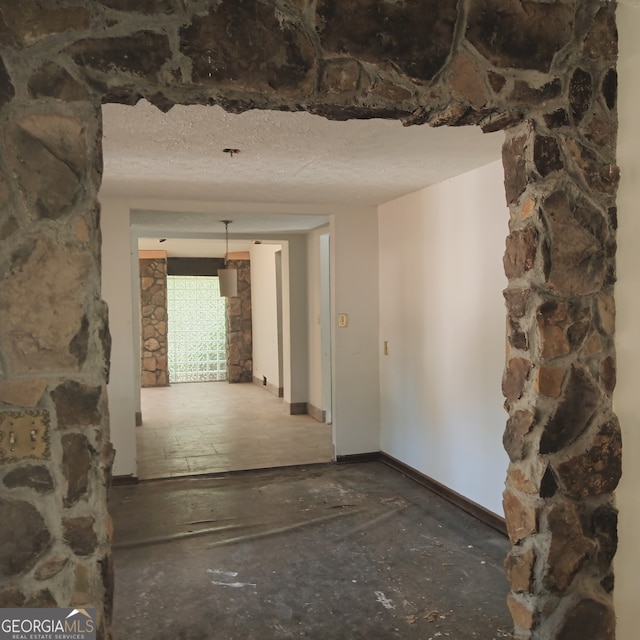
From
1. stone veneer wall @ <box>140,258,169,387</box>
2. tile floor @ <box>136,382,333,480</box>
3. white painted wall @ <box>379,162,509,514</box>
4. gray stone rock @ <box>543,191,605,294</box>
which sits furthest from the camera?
stone veneer wall @ <box>140,258,169,387</box>

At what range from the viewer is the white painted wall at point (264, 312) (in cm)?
853

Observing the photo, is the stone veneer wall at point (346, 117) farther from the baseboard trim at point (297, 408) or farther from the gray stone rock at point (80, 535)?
the baseboard trim at point (297, 408)

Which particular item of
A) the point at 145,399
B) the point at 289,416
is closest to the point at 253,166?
the point at 289,416

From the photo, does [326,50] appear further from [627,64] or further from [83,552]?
[83,552]

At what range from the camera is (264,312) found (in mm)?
9266

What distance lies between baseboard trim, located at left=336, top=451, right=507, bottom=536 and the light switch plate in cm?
265

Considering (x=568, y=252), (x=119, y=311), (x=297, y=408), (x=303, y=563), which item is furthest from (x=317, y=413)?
(x=568, y=252)

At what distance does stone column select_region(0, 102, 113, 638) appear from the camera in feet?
5.31

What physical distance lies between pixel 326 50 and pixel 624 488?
1746 millimetres

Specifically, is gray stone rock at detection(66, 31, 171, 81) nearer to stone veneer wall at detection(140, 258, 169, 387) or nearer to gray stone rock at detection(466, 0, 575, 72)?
gray stone rock at detection(466, 0, 575, 72)

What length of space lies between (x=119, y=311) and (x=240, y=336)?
5.82 metres

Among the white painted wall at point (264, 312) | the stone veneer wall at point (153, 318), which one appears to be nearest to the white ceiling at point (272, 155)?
the white painted wall at point (264, 312)

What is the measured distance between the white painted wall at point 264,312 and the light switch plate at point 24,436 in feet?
21.9

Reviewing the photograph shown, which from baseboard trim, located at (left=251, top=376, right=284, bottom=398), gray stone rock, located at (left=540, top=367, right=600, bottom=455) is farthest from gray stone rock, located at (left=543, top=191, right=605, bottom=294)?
baseboard trim, located at (left=251, top=376, right=284, bottom=398)
